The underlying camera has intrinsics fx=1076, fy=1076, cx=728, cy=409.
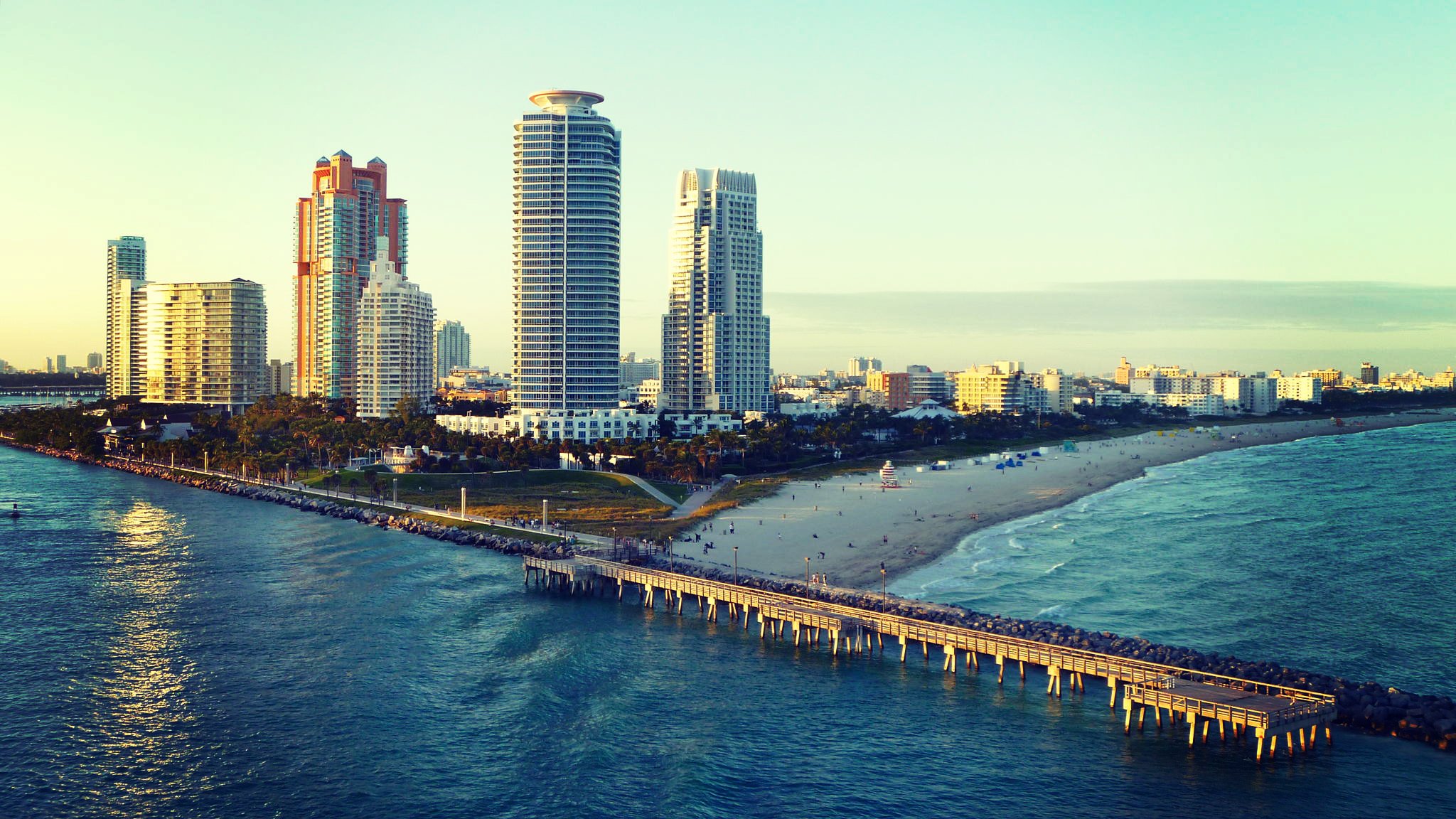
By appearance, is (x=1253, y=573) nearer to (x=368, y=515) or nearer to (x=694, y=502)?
(x=694, y=502)

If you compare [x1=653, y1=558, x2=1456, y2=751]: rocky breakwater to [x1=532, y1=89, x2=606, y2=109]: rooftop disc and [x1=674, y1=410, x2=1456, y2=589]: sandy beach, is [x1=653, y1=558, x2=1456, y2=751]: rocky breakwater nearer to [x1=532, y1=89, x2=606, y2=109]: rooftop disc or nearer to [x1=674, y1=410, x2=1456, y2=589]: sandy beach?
[x1=674, y1=410, x2=1456, y2=589]: sandy beach

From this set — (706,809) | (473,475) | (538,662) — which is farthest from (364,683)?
(473,475)

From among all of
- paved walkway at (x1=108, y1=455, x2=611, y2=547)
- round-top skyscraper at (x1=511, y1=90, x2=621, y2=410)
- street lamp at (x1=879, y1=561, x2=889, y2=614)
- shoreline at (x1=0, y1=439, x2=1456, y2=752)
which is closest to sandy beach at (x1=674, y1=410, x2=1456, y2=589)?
street lamp at (x1=879, y1=561, x2=889, y2=614)

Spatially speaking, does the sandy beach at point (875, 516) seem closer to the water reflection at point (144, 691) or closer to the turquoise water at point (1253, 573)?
the turquoise water at point (1253, 573)

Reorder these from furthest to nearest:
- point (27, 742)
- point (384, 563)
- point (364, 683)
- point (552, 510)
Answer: point (552, 510), point (384, 563), point (364, 683), point (27, 742)

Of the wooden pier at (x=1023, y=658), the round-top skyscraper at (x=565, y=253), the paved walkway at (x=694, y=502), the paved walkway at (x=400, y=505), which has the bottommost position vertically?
the wooden pier at (x=1023, y=658)

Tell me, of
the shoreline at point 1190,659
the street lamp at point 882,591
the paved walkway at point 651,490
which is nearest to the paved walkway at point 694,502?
the paved walkway at point 651,490

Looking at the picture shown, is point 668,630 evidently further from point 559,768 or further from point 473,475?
point 473,475
